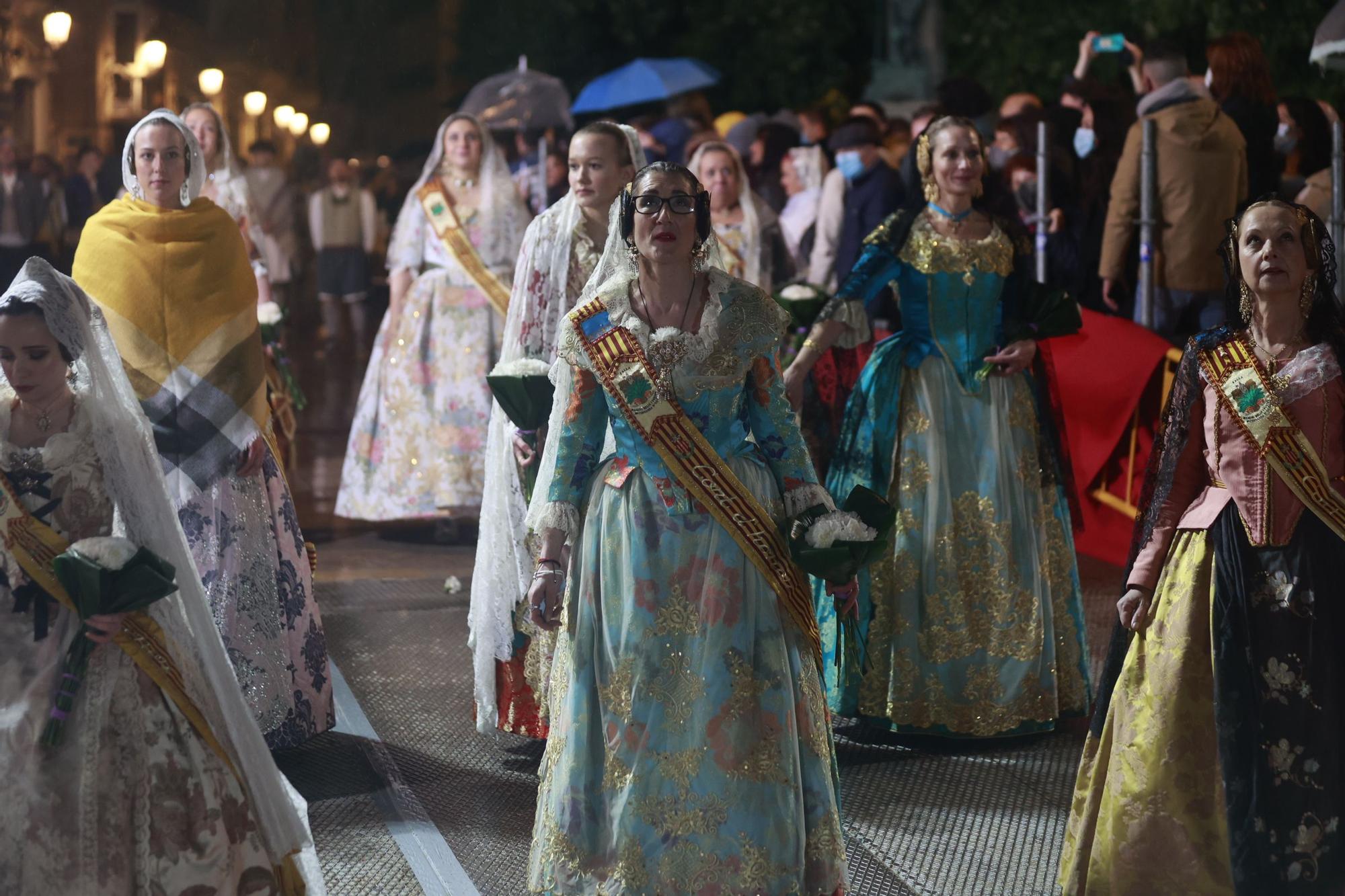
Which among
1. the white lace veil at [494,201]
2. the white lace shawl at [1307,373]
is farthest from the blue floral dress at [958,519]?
the white lace veil at [494,201]

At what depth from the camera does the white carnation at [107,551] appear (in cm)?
344

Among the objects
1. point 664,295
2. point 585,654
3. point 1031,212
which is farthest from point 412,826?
point 1031,212

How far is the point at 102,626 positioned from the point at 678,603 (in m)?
1.20

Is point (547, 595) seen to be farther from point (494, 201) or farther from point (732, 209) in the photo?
point (494, 201)

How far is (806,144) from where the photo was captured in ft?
39.1

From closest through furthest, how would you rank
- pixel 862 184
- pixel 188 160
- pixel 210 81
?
pixel 188 160
pixel 210 81
pixel 862 184

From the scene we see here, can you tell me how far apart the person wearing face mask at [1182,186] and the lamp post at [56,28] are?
4846 mm

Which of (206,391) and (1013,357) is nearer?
(206,391)

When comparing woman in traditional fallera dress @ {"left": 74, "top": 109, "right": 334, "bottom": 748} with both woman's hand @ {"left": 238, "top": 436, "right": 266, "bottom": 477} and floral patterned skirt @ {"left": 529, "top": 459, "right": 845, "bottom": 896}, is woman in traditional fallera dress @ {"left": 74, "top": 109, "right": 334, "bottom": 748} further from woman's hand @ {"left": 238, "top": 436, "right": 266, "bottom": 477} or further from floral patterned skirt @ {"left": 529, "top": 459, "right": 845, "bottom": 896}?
floral patterned skirt @ {"left": 529, "top": 459, "right": 845, "bottom": 896}

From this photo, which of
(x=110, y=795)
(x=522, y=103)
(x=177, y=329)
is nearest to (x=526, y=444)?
(x=177, y=329)

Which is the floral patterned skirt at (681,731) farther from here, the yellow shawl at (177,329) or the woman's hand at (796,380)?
the yellow shawl at (177,329)

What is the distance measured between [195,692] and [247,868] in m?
0.38

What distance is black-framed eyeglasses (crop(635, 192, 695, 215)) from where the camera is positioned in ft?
12.6

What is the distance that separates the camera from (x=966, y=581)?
18.5 feet
